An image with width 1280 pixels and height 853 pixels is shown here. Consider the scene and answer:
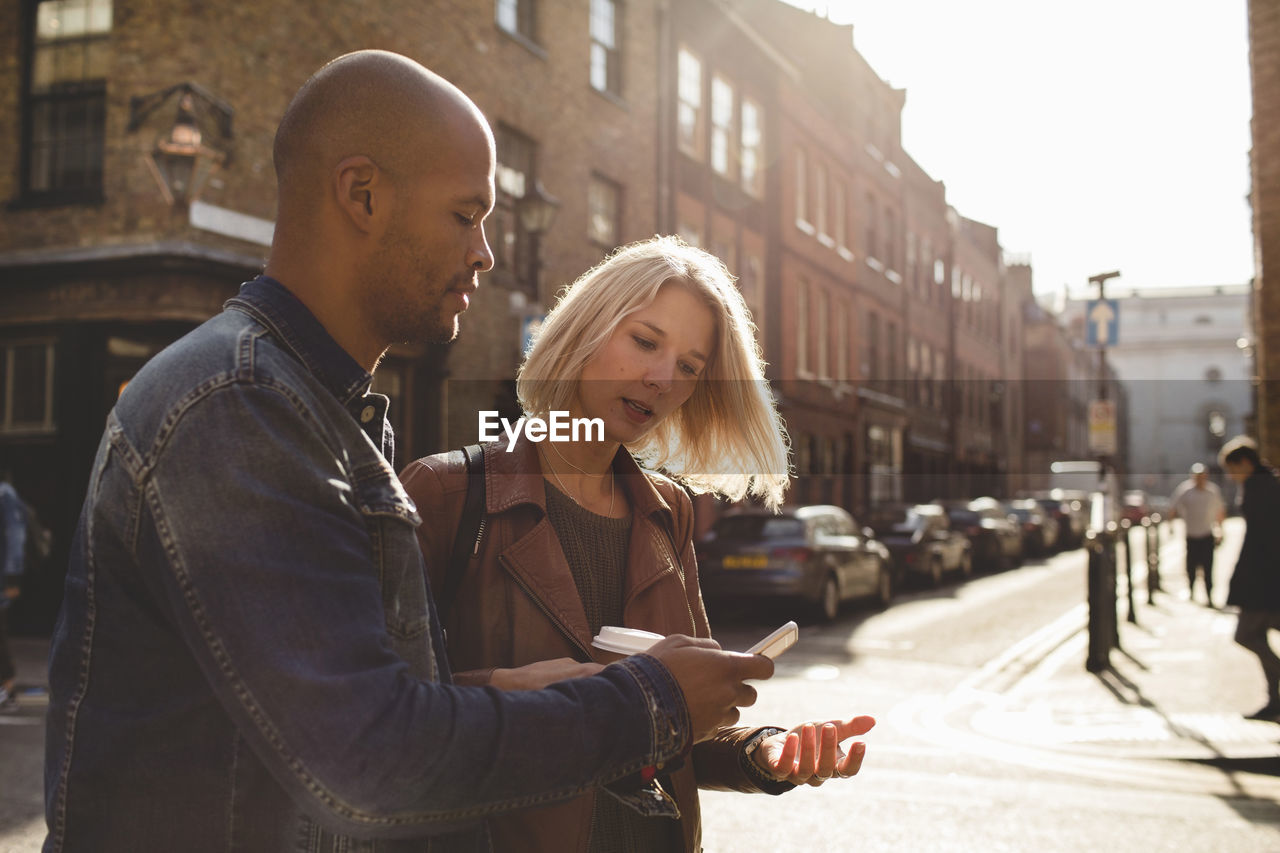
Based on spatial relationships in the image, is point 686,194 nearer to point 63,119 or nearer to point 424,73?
point 63,119

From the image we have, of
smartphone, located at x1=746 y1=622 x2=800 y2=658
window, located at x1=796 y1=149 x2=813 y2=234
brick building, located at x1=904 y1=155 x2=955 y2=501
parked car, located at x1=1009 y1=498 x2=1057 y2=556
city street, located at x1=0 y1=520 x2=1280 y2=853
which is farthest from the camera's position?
brick building, located at x1=904 y1=155 x2=955 y2=501

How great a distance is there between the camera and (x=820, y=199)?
30719 millimetres

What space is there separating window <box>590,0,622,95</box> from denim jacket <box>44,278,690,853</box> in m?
18.9

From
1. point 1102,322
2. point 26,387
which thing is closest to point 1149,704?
point 1102,322

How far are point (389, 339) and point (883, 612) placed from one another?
16012 millimetres

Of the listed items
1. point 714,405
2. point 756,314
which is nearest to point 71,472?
point 714,405

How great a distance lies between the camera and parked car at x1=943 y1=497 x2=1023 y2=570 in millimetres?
26312

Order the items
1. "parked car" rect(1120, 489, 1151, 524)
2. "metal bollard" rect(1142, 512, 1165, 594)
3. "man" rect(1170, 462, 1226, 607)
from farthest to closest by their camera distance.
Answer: "parked car" rect(1120, 489, 1151, 524) < "metal bollard" rect(1142, 512, 1165, 594) < "man" rect(1170, 462, 1226, 607)

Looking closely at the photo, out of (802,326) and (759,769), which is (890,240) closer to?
(802,326)

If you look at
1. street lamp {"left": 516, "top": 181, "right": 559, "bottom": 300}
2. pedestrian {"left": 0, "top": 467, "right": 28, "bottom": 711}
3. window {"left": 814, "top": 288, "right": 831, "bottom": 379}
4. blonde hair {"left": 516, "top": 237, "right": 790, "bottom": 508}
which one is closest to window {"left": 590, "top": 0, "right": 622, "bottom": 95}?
street lamp {"left": 516, "top": 181, "right": 559, "bottom": 300}

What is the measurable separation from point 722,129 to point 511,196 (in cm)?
883

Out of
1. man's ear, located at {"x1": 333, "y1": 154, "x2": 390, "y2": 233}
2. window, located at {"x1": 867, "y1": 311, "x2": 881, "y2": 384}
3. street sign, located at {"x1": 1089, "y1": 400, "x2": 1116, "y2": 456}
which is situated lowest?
man's ear, located at {"x1": 333, "y1": 154, "x2": 390, "y2": 233}

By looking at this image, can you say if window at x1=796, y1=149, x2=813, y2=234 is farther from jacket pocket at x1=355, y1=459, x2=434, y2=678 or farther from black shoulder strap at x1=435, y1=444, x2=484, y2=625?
jacket pocket at x1=355, y1=459, x2=434, y2=678

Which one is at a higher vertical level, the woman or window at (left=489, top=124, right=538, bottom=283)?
window at (left=489, top=124, right=538, bottom=283)
